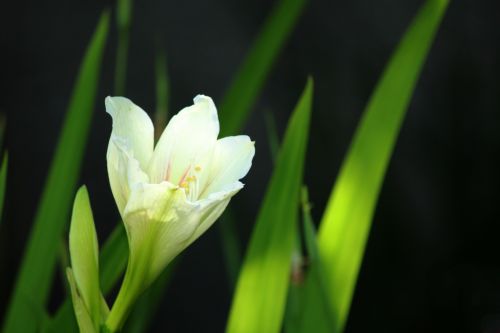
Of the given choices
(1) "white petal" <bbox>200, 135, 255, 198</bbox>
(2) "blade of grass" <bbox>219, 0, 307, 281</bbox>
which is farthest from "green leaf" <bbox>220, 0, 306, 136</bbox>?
(1) "white petal" <bbox>200, 135, 255, 198</bbox>

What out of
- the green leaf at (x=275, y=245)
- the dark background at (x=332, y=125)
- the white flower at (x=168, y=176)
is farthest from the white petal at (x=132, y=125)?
the dark background at (x=332, y=125)

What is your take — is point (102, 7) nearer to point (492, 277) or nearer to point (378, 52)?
point (378, 52)

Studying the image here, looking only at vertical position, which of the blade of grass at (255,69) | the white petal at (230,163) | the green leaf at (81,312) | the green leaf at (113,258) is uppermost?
the blade of grass at (255,69)

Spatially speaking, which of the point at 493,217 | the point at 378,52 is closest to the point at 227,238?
the point at 378,52

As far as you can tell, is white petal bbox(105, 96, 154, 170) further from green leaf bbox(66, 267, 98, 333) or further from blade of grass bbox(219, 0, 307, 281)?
blade of grass bbox(219, 0, 307, 281)

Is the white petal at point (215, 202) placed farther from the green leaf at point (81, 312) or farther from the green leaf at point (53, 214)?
the green leaf at point (53, 214)

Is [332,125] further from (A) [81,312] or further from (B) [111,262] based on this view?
(A) [81,312]

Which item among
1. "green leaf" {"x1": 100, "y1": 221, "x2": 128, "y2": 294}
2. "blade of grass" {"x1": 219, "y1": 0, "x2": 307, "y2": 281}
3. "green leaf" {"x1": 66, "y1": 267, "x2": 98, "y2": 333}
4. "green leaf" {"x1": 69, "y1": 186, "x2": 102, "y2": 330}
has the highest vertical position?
"blade of grass" {"x1": 219, "y1": 0, "x2": 307, "y2": 281}
